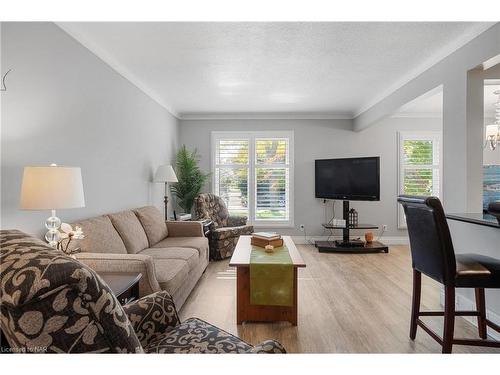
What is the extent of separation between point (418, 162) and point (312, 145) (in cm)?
201

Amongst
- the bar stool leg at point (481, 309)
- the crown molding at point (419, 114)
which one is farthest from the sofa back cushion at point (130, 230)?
the crown molding at point (419, 114)

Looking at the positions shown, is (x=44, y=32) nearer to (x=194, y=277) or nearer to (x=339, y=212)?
(x=194, y=277)

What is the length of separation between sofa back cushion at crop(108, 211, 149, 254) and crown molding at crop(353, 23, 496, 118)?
11.5ft

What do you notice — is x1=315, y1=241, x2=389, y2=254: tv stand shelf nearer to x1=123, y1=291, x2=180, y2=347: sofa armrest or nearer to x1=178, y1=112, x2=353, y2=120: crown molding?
x1=178, y1=112, x2=353, y2=120: crown molding

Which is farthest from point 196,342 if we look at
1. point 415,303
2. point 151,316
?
point 415,303

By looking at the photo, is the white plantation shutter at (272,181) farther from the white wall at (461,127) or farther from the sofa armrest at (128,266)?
the sofa armrest at (128,266)

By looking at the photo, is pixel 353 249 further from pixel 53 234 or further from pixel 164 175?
pixel 53 234

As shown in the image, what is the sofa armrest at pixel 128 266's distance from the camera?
2141mm

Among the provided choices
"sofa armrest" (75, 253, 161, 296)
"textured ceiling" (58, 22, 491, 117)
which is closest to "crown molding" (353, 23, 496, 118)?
"textured ceiling" (58, 22, 491, 117)

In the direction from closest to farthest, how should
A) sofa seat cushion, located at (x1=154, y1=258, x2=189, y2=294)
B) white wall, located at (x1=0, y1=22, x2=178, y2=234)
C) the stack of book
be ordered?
white wall, located at (x1=0, y1=22, x2=178, y2=234), sofa seat cushion, located at (x1=154, y1=258, x2=189, y2=294), the stack of book

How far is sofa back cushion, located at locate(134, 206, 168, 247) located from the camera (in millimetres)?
3604

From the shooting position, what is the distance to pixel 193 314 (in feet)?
9.12

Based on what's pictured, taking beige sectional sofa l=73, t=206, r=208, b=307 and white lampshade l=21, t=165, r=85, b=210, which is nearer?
white lampshade l=21, t=165, r=85, b=210
